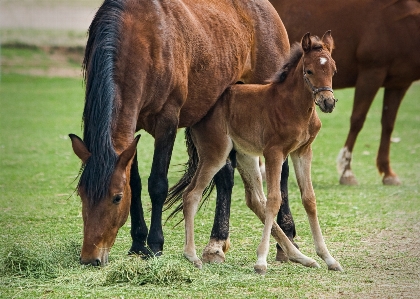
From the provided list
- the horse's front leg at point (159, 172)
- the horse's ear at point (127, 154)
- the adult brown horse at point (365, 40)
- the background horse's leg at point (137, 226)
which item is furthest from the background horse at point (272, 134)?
the adult brown horse at point (365, 40)

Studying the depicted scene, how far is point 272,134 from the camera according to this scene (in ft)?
20.1

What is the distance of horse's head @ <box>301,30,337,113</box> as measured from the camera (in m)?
5.67

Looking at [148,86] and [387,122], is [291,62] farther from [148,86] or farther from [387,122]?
[387,122]

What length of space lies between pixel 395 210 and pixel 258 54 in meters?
2.55

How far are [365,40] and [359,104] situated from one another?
0.84 metres

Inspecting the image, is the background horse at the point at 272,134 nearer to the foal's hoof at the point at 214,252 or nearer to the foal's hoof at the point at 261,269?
the foal's hoof at the point at 261,269

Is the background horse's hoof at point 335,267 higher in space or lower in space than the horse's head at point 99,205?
lower

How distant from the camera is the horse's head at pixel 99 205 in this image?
5.42 m

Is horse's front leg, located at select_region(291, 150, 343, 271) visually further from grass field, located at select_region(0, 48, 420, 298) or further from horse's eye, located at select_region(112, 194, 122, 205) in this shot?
horse's eye, located at select_region(112, 194, 122, 205)

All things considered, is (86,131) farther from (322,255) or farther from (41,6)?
(41,6)

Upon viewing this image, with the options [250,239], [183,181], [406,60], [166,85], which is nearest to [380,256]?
[250,239]

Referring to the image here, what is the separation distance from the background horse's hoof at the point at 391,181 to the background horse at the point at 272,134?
15.1 ft

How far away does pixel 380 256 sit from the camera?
664cm

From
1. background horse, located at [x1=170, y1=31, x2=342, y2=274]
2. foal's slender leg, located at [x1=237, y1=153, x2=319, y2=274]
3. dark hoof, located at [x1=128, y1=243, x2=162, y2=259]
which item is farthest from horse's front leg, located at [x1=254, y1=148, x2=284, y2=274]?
dark hoof, located at [x1=128, y1=243, x2=162, y2=259]
